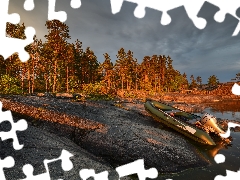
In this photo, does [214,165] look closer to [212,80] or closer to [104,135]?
[104,135]

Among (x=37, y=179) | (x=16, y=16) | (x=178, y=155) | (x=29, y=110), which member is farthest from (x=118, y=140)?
(x=16, y=16)

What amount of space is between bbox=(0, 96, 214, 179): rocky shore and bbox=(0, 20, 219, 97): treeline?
18225mm

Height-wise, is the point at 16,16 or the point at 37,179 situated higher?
the point at 16,16

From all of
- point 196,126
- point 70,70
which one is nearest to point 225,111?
point 196,126

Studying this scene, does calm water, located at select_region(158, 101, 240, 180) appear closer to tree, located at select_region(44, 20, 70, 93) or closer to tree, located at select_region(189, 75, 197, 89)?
tree, located at select_region(44, 20, 70, 93)

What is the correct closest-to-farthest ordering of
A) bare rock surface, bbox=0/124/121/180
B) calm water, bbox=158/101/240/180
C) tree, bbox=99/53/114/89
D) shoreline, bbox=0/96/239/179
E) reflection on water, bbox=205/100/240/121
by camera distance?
bare rock surface, bbox=0/124/121/180, calm water, bbox=158/101/240/180, shoreline, bbox=0/96/239/179, reflection on water, bbox=205/100/240/121, tree, bbox=99/53/114/89

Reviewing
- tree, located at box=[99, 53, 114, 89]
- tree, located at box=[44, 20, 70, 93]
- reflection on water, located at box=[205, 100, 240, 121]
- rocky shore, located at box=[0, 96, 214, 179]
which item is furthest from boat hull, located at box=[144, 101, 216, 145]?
tree, located at box=[99, 53, 114, 89]

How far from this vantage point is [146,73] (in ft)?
302

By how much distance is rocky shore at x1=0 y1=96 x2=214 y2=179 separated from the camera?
28.5ft

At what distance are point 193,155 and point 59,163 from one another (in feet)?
26.7

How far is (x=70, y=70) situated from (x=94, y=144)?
57930mm

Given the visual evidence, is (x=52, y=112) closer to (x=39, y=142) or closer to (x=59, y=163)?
(x=39, y=142)

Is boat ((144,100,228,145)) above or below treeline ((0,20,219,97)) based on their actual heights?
below

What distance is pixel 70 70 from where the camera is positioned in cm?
6744
